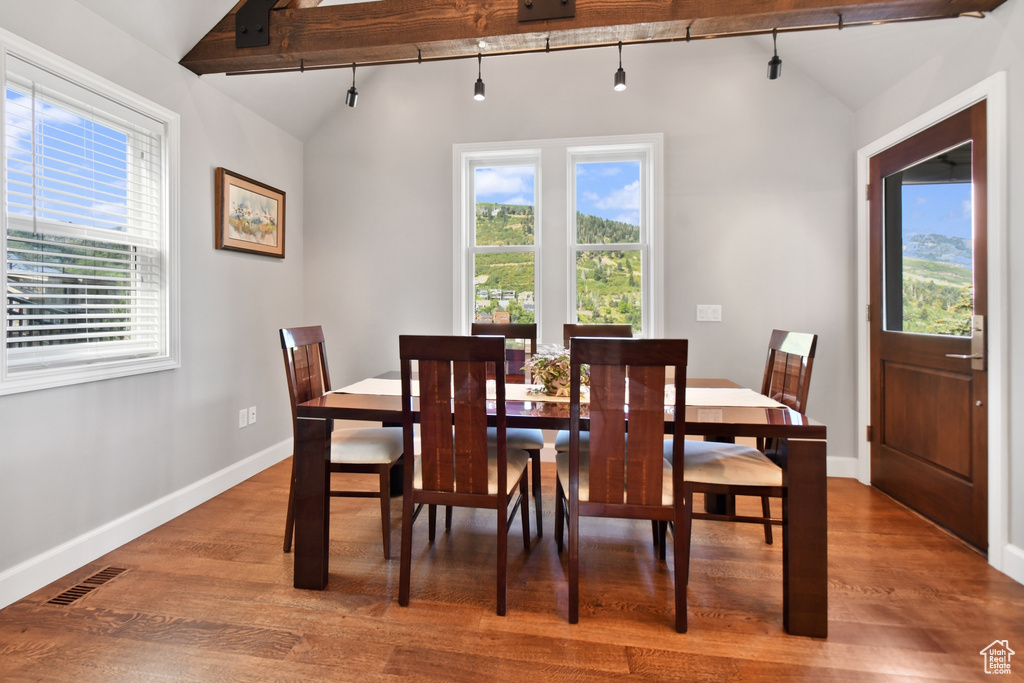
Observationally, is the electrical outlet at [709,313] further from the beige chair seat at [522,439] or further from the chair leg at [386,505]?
the chair leg at [386,505]

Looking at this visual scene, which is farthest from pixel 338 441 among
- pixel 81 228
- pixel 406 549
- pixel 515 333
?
pixel 81 228

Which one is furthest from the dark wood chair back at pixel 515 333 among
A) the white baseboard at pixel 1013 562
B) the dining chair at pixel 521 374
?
the white baseboard at pixel 1013 562

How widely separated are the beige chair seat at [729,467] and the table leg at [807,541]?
0.12 m

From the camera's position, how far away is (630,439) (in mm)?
1605

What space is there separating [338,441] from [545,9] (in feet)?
7.35

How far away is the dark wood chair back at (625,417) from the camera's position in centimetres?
153

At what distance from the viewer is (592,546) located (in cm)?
223

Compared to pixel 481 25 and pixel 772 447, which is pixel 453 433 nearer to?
pixel 772 447

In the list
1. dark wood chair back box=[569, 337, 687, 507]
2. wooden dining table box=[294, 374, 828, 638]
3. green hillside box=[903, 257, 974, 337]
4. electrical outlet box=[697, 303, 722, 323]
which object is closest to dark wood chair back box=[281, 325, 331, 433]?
wooden dining table box=[294, 374, 828, 638]

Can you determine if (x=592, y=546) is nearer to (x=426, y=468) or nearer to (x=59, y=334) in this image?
(x=426, y=468)

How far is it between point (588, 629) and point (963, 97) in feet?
9.33

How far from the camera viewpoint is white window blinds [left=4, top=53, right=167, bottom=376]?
184 cm

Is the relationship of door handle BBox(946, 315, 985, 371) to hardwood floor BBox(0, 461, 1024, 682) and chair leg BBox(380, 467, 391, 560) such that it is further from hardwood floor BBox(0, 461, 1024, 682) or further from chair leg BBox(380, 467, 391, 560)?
chair leg BBox(380, 467, 391, 560)

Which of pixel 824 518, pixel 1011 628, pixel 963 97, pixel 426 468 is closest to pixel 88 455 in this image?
pixel 426 468
